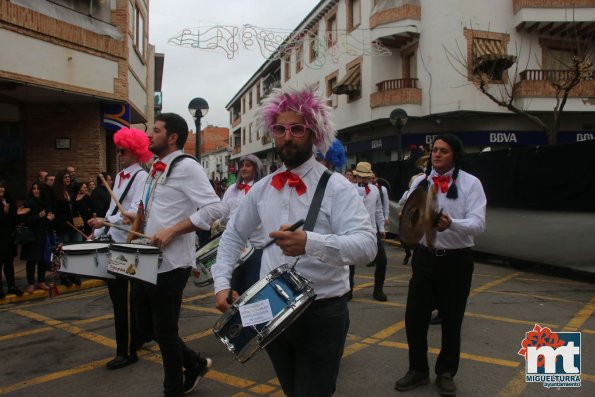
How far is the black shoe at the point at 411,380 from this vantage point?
3938 mm

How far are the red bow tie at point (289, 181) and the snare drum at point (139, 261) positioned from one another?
4.11ft

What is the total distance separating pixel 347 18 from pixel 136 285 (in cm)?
2376

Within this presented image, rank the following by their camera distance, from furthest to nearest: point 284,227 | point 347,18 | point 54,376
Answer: point 347,18 < point 54,376 < point 284,227

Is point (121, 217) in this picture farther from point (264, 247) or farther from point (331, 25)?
point (331, 25)

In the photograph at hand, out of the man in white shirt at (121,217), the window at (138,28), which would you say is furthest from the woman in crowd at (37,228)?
the window at (138,28)

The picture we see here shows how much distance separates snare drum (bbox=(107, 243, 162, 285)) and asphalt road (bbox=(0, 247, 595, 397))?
4.05ft

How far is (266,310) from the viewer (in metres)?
2.16

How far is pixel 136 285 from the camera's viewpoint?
3.63 m

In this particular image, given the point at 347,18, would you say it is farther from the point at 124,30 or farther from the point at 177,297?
the point at 177,297

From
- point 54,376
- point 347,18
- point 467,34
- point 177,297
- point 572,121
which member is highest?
point 347,18

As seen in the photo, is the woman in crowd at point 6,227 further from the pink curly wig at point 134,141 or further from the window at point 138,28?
the window at point 138,28

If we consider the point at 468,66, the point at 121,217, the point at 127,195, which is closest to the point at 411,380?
the point at 121,217

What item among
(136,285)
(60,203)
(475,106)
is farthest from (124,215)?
(475,106)

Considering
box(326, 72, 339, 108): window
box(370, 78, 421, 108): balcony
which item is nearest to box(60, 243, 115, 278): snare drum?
box(370, 78, 421, 108): balcony
